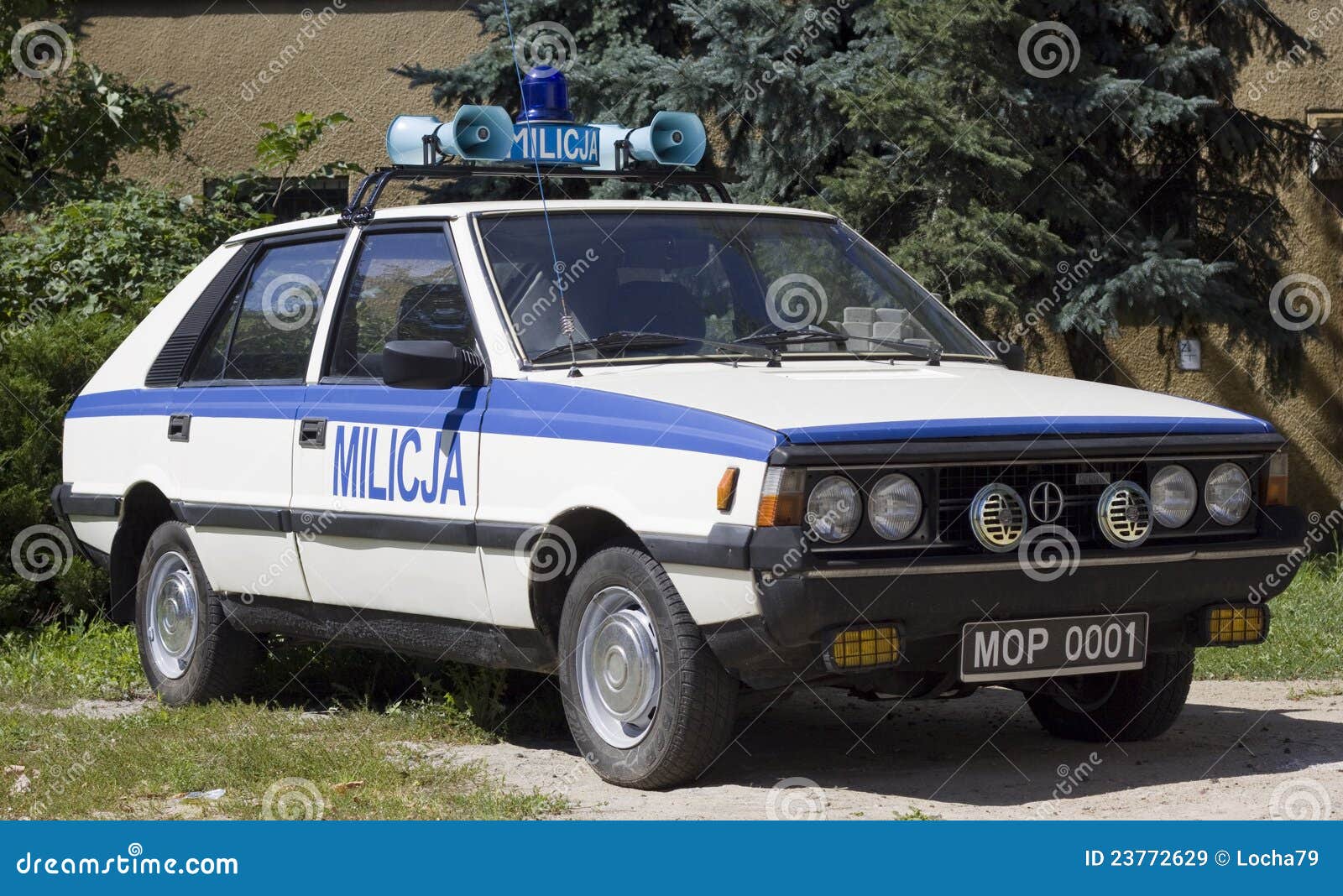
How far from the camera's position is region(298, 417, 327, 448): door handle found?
19.8 ft

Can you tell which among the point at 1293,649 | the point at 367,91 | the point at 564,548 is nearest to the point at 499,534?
the point at 564,548

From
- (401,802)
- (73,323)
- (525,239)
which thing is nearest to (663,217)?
(525,239)

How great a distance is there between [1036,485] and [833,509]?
2.09 ft

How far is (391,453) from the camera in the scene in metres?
5.75

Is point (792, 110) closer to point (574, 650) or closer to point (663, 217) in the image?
point (663, 217)

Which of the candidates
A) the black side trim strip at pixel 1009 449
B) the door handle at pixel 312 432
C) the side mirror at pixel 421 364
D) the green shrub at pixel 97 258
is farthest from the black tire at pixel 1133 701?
the green shrub at pixel 97 258

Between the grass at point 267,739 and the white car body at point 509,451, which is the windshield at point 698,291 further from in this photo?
the grass at point 267,739

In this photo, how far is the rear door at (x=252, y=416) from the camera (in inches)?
247

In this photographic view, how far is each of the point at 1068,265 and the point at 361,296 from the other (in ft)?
16.3

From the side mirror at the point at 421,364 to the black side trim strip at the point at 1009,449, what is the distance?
1.30 m

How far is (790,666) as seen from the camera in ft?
15.3

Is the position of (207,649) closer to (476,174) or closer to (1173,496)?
(476,174)

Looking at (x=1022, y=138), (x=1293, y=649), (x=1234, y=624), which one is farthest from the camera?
(x=1022, y=138)

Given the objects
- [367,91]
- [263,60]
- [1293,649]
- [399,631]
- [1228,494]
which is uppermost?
[263,60]
